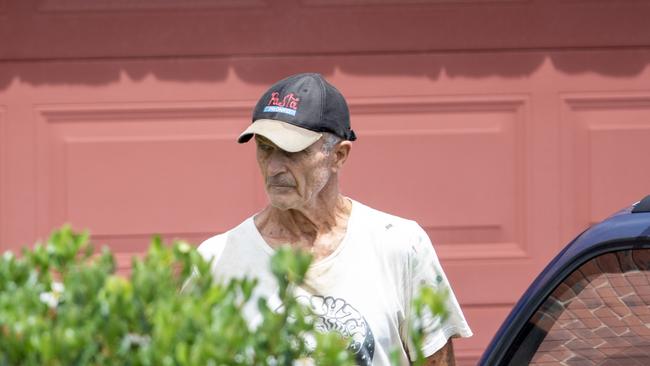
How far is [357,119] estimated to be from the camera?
21.0 ft

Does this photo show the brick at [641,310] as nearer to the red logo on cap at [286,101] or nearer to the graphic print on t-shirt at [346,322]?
the graphic print on t-shirt at [346,322]

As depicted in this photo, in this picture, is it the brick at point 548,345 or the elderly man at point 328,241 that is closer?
the brick at point 548,345

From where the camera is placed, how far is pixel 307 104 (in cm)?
350

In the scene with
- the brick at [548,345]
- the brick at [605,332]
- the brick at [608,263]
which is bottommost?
the brick at [548,345]

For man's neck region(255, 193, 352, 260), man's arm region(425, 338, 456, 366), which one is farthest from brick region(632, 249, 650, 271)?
man's neck region(255, 193, 352, 260)

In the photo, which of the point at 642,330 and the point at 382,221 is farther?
the point at 382,221

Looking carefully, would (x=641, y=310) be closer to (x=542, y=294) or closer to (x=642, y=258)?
(x=642, y=258)

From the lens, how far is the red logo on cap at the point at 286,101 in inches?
137

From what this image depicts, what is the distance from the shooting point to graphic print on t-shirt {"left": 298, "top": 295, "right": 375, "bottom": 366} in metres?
3.38

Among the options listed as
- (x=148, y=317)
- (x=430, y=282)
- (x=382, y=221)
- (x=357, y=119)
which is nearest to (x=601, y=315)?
(x=430, y=282)

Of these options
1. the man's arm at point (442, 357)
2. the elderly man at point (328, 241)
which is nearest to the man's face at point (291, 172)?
the elderly man at point (328, 241)

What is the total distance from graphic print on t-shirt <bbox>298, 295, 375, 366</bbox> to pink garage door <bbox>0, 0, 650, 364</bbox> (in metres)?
2.97

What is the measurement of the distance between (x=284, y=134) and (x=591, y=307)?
0.85m

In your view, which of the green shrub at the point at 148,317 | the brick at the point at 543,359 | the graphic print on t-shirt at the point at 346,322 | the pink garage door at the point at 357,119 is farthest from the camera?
the pink garage door at the point at 357,119
